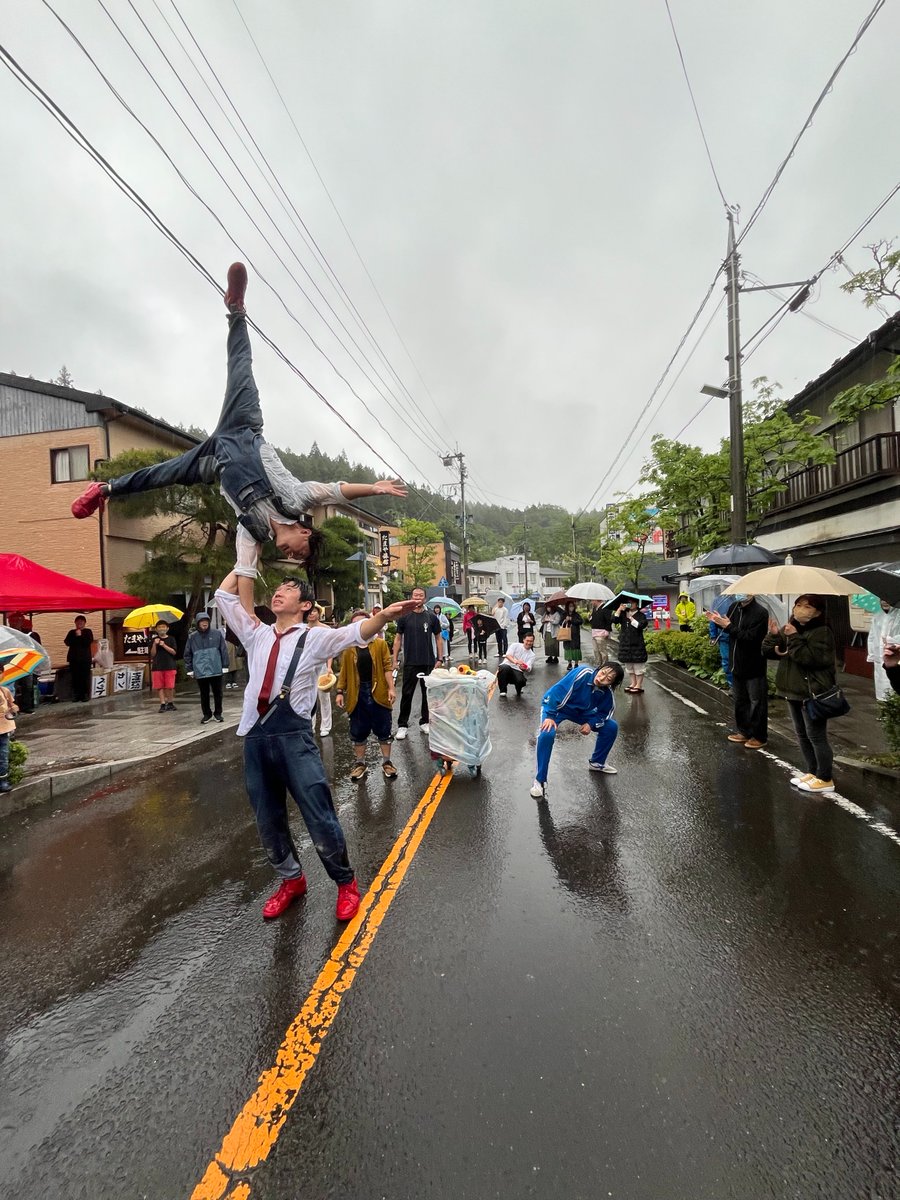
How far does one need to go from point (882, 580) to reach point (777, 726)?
363cm

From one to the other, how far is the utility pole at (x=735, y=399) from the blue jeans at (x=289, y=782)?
10550 millimetres

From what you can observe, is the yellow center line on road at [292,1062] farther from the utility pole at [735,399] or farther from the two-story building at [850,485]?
the two-story building at [850,485]

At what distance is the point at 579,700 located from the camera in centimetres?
562

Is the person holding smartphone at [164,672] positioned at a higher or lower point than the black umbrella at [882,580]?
lower

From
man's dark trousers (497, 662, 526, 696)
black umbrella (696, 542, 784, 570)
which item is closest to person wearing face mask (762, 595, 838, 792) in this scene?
black umbrella (696, 542, 784, 570)

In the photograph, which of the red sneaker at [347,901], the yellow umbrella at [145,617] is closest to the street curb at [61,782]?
the yellow umbrella at [145,617]

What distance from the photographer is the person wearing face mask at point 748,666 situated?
272 inches

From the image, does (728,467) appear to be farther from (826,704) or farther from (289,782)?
(289,782)

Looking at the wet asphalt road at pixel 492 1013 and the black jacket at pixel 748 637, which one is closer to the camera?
→ the wet asphalt road at pixel 492 1013

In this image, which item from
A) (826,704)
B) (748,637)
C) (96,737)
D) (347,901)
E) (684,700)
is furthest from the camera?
(684,700)

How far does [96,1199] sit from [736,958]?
2932mm

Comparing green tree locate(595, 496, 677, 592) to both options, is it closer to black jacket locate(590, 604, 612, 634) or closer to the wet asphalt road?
black jacket locate(590, 604, 612, 634)

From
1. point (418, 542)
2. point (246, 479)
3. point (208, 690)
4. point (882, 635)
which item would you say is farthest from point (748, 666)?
point (418, 542)

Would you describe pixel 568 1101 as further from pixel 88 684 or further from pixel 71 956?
pixel 88 684
